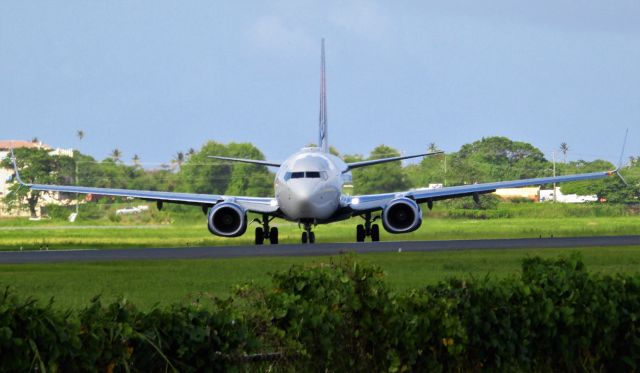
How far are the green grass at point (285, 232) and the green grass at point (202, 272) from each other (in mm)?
17124

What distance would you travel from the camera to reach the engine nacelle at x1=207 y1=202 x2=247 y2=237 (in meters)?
46.8

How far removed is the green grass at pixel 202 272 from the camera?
19984 millimetres

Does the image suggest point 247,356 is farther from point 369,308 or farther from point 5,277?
point 5,277

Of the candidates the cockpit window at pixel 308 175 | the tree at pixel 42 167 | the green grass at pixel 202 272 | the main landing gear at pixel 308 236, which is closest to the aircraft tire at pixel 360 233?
the main landing gear at pixel 308 236

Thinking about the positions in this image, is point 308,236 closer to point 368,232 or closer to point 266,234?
point 266,234

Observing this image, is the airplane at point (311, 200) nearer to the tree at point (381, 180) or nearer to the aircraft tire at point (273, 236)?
the aircraft tire at point (273, 236)

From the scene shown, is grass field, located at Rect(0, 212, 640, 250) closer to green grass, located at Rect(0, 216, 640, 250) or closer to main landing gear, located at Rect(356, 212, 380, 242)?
green grass, located at Rect(0, 216, 640, 250)

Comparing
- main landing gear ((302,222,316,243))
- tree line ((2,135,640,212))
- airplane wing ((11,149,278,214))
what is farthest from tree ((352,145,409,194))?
main landing gear ((302,222,316,243))

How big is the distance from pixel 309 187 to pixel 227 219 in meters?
4.40

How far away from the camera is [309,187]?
4484cm

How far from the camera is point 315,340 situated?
10758mm

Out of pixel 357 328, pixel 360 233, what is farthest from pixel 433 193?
pixel 357 328

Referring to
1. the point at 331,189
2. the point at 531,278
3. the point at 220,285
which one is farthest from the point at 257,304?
the point at 331,189

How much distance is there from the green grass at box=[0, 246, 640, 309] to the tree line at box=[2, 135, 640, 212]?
37.2 metres
